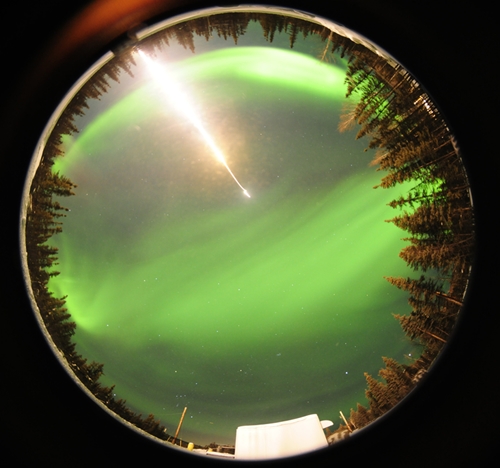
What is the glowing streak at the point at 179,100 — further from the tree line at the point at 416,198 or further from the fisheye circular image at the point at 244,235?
the tree line at the point at 416,198

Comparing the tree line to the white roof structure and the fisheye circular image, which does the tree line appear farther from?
the white roof structure

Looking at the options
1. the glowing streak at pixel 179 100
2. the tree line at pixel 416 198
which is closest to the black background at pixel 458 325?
the tree line at pixel 416 198

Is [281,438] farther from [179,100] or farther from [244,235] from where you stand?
[179,100]

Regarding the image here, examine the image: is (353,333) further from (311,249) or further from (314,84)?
(314,84)

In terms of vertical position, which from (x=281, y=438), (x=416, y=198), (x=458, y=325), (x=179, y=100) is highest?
(x=179, y=100)

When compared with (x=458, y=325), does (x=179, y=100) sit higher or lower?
higher

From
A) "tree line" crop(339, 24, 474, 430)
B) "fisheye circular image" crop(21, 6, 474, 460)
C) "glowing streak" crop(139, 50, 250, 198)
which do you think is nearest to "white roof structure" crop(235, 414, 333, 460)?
"fisheye circular image" crop(21, 6, 474, 460)

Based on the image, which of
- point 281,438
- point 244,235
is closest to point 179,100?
point 244,235
